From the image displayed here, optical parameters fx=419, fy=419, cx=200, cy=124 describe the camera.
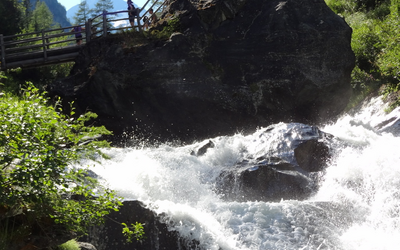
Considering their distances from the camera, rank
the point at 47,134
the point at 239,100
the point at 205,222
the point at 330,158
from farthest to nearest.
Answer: the point at 239,100 < the point at 330,158 < the point at 205,222 < the point at 47,134

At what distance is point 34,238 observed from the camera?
5.87 m

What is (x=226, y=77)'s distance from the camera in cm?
1522

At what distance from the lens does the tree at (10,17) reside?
82.5 feet

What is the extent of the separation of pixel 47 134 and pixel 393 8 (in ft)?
60.1

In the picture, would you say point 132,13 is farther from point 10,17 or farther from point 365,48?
point 10,17

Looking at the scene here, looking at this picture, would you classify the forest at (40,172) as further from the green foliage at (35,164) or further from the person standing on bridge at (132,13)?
the person standing on bridge at (132,13)

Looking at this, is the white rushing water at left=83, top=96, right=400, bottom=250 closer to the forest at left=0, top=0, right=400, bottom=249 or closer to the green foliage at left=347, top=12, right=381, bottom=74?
the forest at left=0, top=0, right=400, bottom=249

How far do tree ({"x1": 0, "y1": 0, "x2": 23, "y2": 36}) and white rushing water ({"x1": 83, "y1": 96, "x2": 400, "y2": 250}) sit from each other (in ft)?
56.5

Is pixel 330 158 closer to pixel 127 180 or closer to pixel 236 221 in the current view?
pixel 236 221

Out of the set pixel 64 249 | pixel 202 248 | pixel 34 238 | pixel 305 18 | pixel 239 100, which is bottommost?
pixel 202 248

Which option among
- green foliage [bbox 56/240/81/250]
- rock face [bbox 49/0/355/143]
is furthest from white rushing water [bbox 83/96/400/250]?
rock face [bbox 49/0/355/143]

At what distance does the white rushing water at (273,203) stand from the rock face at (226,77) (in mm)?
2403

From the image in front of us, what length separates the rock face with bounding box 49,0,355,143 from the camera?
15.1m

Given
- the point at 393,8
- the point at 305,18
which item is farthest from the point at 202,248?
the point at 393,8
